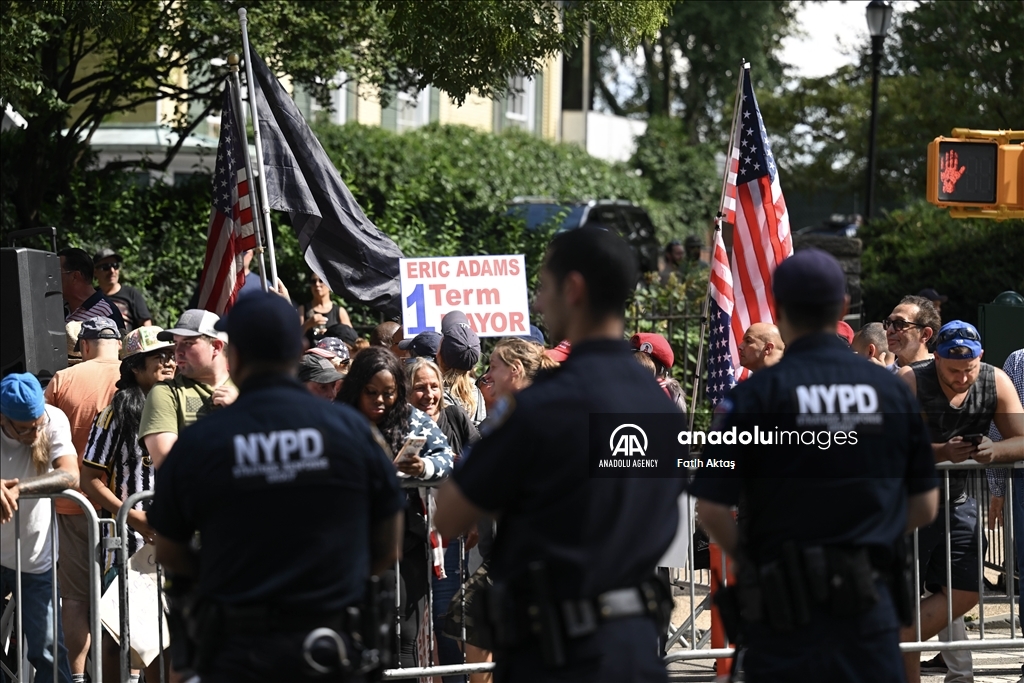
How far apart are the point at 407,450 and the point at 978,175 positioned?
4998mm

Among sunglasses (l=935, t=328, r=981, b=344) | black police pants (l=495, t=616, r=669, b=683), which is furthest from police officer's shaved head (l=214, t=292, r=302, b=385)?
sunglasses (l=935, t=328, r=981, b=344)

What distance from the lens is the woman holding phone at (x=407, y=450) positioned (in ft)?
20.0

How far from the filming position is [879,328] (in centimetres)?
890

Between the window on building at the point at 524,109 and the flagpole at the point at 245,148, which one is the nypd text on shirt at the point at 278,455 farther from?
the window on building at the point at 524,109

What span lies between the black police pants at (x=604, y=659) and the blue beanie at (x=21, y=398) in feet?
11.5

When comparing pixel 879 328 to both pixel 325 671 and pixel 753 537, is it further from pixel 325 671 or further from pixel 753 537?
pixel 325 671

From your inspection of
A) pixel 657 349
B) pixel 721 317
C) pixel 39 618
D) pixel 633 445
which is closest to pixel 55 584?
pixel 39 618

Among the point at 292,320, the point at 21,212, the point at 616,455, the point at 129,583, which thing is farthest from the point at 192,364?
the point at 21,212

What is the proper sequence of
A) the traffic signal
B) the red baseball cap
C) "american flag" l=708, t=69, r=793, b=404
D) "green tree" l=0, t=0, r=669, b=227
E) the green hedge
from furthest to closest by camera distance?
the green hedge, "green tree" l=0, t=0, r=669, b=227, "american flag" l=708, t=69, r=793, b=404, the traffic signal, the red baseball cap

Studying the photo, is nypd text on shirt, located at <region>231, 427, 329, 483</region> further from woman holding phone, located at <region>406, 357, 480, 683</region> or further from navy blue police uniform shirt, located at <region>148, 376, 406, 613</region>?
woman holding phone, located at <region>406, 357, 480, 683</region>

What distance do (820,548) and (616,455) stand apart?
0.71 metres

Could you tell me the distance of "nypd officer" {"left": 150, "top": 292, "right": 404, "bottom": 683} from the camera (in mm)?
3705

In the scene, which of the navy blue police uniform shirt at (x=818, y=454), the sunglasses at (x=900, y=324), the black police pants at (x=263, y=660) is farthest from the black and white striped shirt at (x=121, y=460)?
the sunglasses at (x=900, y=324)

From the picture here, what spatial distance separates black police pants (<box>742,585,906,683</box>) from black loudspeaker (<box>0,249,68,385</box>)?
5254 millimetres
